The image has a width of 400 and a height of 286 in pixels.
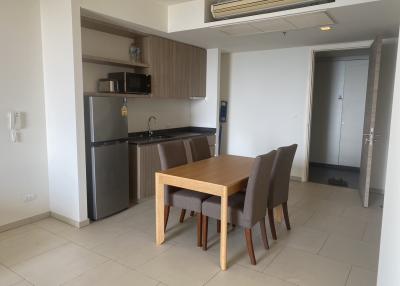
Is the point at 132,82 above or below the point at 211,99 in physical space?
above

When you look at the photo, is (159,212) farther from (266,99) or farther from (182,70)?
(266,99)

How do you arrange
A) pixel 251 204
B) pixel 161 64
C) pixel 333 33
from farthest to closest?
pixel 161 64 → pixel 333 33 → pixel 251 204

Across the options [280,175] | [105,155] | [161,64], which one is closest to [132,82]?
[161,64]

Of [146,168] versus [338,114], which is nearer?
[146,168]

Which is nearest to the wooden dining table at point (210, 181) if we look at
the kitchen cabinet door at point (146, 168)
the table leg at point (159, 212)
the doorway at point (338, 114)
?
the table leg at point (159, 212)

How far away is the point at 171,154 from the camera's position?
3195 mm

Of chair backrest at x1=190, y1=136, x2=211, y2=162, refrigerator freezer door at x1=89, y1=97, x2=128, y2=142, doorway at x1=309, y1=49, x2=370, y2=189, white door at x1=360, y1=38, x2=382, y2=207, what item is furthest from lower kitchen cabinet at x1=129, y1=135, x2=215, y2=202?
doorway at x1=309, y1=49, x2=370, y2=189

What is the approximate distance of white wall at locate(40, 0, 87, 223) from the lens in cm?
305

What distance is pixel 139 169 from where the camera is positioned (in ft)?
13.2

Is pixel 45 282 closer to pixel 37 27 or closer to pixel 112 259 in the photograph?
pixel 112 259

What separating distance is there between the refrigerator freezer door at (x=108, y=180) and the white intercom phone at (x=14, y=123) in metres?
0.79

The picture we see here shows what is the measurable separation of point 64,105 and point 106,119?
1.51ft

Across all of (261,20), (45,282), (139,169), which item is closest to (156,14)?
(261,20)

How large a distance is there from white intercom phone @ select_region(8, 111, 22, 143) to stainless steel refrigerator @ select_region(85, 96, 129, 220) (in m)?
0.67
